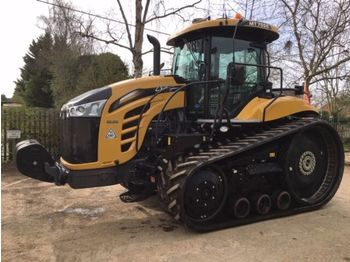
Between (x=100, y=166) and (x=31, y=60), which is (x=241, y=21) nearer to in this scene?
(x=100, y=166)

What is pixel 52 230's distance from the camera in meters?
5.99

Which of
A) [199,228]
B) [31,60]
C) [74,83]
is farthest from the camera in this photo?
[31,60]

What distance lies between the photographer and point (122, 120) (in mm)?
6039

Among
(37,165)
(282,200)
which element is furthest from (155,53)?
(282,200)

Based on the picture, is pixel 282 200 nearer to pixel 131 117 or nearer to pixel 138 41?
pixel 131 117

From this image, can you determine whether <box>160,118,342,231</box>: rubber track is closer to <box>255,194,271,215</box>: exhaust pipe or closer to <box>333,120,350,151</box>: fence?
<box>255,194,271,215</box>: exhaust pipe

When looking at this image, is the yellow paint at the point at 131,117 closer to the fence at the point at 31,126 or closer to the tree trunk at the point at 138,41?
the fence at the point at 31,126

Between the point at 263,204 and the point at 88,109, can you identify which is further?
the point at 263,204

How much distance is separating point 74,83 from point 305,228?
2321cm

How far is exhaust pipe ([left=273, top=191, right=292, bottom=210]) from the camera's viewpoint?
675 cm

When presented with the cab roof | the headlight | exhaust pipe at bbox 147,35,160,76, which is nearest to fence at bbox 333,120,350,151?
the cab roof

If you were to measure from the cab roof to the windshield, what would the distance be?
0.17 m

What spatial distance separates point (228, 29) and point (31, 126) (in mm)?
8210

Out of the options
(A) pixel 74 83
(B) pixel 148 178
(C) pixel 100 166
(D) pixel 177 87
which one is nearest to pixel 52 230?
(C) pixel 100 166
